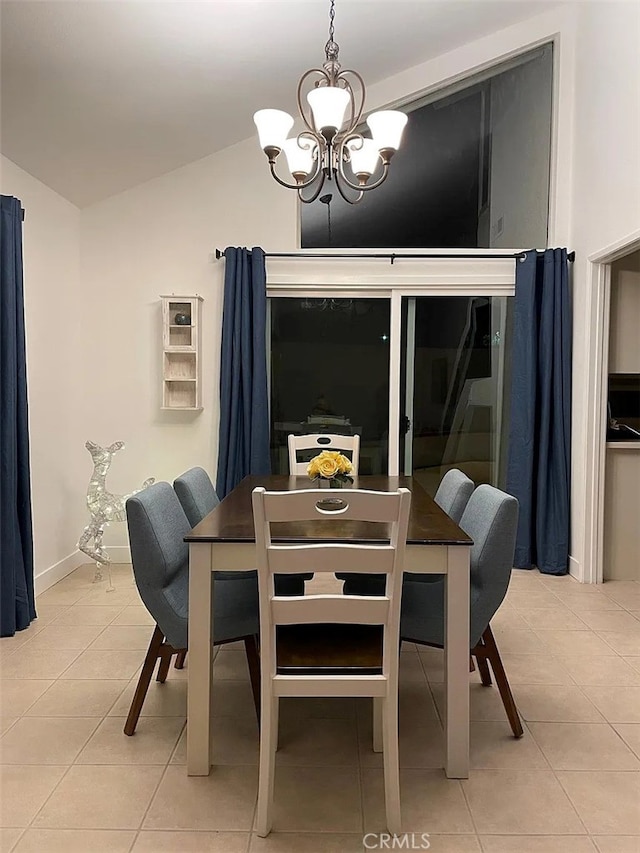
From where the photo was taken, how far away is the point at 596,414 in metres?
4.28

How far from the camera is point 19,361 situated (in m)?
3.31

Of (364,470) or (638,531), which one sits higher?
(364,470)

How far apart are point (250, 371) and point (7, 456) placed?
1787mm

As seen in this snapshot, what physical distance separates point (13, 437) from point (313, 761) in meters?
2.16

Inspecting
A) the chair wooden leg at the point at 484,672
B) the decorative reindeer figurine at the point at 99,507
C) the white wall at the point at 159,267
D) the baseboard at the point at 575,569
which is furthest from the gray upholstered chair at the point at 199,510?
the baseboard at the point at 575,569

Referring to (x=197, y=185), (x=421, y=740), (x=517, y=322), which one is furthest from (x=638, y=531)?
(x=197, y=185)

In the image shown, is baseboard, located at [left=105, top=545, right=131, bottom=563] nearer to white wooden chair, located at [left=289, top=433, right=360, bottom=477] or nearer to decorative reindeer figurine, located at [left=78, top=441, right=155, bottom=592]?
decorative reindeer figurine, located at [left=78, top=441, right=155, bottom=592]

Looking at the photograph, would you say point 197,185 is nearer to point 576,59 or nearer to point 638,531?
point 576,59

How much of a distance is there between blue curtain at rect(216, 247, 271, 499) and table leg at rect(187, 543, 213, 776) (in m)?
2.44

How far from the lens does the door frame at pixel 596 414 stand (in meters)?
4.20

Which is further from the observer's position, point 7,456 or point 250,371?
point 250,371

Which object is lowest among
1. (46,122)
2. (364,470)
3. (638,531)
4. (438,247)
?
(638,531)

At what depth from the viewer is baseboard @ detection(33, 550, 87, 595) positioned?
13.1 ft

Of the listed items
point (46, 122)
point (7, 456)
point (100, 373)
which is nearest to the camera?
point (7, 456)
